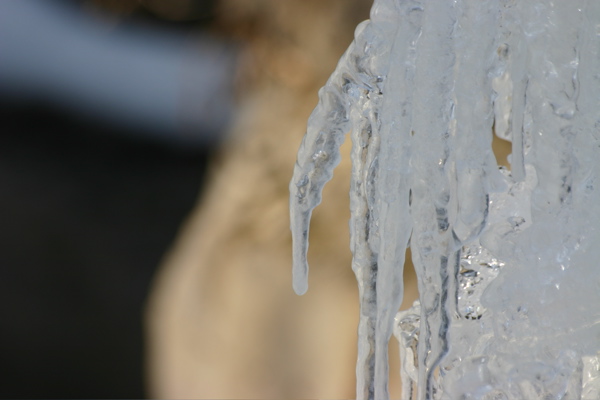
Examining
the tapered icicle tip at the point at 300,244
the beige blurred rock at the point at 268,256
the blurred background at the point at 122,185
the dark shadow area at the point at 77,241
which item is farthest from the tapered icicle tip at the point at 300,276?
the dark shadow area at the point at 77,241

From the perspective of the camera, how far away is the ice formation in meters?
0.39

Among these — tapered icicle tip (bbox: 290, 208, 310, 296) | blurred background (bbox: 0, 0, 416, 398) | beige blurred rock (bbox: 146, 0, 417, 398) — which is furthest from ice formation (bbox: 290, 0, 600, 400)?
blurred background (bbox: 0, 0, 416, 398)

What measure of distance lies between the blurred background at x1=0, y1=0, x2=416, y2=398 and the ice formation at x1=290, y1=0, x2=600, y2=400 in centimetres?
141

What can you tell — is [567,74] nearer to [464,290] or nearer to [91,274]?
[464,290]

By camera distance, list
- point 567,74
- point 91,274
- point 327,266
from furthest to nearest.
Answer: point 91,274 < point 327,266 < point 567,74

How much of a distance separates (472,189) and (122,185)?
2060 millimetres

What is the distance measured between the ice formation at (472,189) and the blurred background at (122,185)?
1411 mm

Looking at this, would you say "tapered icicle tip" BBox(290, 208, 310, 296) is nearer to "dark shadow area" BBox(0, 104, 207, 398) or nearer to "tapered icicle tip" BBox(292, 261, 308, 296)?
"tapered icicle tip" BBox(292, 261, 308, 296)

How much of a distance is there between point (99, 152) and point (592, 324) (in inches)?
83.1

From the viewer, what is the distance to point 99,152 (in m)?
2.35

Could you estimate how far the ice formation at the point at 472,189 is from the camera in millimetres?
389

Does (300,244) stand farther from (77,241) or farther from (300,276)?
(77,241)

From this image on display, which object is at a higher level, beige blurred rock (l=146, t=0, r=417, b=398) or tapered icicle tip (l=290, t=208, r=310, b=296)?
beige blurred rock (l=146, t=0, r=417, b=398)

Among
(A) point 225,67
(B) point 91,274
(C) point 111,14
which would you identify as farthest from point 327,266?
(C) point 111,14
